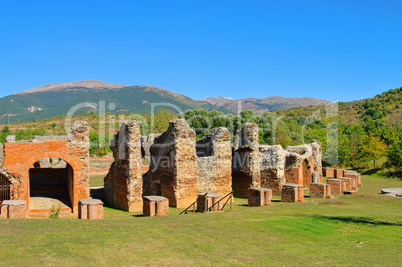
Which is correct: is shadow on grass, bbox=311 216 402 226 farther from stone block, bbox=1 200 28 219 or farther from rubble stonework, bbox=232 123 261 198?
stone block, bbox=1 200 28 219

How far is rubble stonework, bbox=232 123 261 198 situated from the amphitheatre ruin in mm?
59

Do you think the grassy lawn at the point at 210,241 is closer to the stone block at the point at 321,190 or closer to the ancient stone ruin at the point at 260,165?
the stone block at the point at 321,190

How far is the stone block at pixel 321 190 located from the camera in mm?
20656

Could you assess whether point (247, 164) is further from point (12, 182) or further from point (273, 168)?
point (12, 182)

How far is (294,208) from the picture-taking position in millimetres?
16625

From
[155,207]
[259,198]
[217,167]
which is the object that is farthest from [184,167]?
[155,207]

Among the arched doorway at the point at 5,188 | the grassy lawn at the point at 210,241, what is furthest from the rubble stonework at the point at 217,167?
the arched doorway at the point at 5,188

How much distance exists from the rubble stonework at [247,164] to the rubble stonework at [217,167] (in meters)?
1.24

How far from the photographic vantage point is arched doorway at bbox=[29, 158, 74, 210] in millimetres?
16688

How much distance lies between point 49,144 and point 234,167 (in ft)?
37.6

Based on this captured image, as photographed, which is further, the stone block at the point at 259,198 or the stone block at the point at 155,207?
the stone block at the point at 259,198

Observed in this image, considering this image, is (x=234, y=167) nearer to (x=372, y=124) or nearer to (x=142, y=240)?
(x=142, y=240)

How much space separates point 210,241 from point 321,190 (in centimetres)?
1289

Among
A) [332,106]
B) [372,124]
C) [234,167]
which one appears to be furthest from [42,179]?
→ [332,106]
